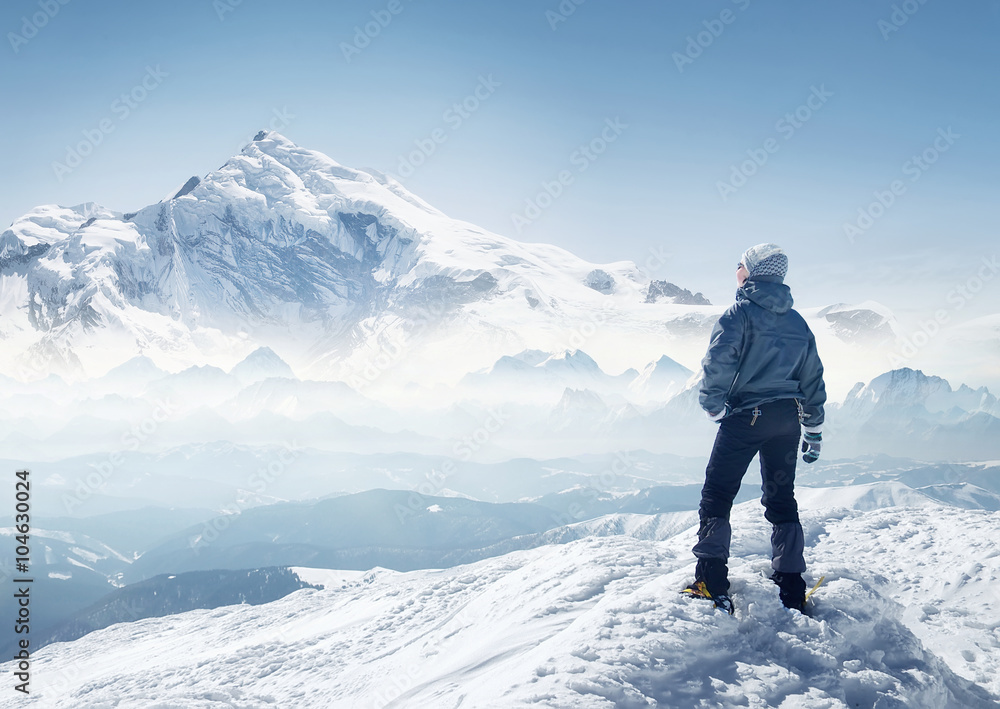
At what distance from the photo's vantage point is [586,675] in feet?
15.8

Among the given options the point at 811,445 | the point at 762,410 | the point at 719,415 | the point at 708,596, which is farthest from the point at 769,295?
the point at 708,596

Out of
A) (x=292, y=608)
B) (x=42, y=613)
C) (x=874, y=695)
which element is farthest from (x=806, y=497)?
→ (x=42, y=613)

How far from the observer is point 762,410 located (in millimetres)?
5742

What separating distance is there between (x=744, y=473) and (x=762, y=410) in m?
0.69

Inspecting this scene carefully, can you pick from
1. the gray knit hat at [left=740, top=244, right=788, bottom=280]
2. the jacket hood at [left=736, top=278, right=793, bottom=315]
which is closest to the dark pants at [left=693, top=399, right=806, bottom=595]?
the jacket hood at [left=736, top=278, right=793, bottom=315]

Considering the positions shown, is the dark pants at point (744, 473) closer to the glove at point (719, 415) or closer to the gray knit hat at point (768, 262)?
the glove at point (719, 415)

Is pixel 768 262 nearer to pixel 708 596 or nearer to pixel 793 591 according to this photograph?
pixel 793 591

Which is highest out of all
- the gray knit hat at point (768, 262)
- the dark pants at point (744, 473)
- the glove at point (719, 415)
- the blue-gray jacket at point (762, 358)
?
the gray knit hat at point (768, 262)

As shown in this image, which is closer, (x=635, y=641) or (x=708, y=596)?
(x=635, y=641)

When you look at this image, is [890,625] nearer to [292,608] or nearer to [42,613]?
[292,608]

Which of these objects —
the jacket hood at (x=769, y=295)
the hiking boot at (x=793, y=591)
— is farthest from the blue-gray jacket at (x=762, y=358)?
the hiking boot at (x=793, y=591)

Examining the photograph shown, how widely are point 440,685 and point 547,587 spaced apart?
8.96 ft

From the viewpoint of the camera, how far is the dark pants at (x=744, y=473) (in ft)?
18.9

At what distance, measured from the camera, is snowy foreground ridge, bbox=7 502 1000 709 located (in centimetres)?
504
